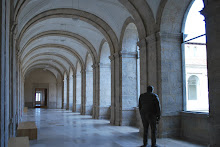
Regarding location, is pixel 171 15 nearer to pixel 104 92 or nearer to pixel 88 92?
pixel 104 92

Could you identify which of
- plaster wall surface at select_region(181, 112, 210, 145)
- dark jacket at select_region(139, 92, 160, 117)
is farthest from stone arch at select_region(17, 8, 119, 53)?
dark jacket at select_region(139, 92, 160, 117)

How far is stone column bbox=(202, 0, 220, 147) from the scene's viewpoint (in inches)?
229

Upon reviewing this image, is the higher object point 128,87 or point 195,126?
point 128,87

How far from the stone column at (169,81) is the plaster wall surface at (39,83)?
30827mm

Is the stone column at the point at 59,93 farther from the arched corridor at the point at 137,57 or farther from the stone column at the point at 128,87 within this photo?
the stone column at the point at 128,87

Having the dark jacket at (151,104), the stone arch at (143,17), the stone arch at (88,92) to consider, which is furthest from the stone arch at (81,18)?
the stone arch at (88,92)

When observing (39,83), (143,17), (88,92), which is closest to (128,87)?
(143,17)

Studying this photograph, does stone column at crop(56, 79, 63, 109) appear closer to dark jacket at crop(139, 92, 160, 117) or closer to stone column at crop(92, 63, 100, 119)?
stone column at crop(92, 63, 100, 119)

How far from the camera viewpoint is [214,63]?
5.93 m

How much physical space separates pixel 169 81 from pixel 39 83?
3214cm

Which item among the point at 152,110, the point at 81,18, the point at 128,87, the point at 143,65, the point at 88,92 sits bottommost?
the point at 152,110

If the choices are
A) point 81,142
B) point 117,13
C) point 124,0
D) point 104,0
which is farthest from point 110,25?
point 81,142

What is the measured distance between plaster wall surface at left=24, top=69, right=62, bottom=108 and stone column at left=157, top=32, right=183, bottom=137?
101ft

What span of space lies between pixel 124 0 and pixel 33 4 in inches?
159
